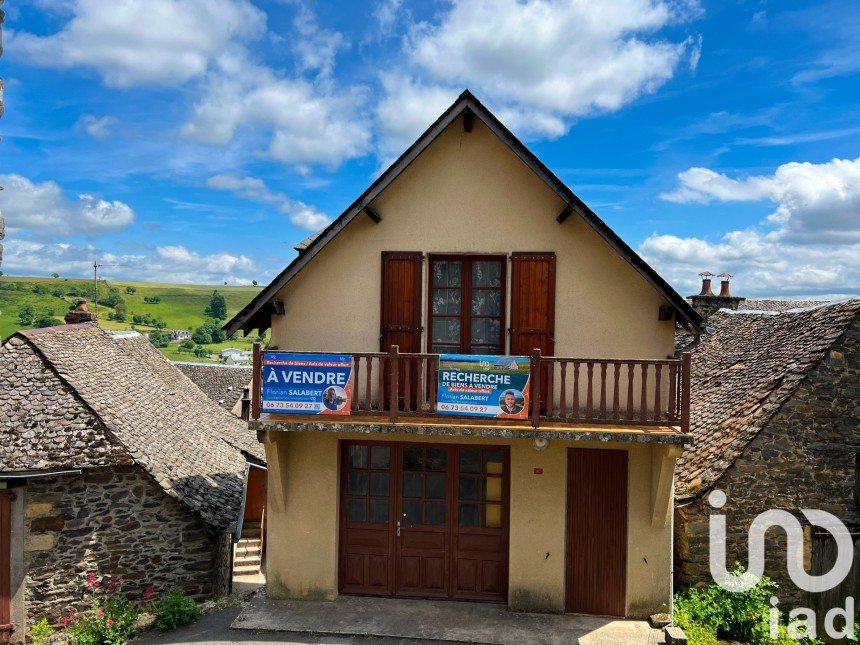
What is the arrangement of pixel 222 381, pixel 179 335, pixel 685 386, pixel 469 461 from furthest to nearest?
pixel 179 335 < pixel 222 381 < pixel 469 461 < pixel 685 386

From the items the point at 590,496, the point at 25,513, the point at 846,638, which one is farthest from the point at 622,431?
the point at 25,513

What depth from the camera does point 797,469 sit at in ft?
38.2

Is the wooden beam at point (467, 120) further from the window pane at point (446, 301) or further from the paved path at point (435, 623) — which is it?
the paved path at point (435, 623)

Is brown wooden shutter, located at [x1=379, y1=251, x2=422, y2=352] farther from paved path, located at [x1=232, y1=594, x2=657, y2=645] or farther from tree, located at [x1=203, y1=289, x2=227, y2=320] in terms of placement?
→ tree, located at [x1=203, y1=289, x2=227, y2=320]

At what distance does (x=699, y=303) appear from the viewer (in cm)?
2452

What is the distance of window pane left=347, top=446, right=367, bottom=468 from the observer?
10.9m

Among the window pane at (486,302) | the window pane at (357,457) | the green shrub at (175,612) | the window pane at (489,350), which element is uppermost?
the window pane at (486,302)

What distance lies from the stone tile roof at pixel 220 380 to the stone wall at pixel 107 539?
18284 mm

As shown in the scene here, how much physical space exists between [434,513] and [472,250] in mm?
4643

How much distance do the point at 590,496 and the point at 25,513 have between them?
9.84 metres

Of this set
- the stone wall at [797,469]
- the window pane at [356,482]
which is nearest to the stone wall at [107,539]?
the window pane at [356,482]

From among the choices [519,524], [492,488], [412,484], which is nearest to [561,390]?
[492,488]

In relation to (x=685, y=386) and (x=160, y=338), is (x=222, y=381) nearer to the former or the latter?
(x=685, y=386)

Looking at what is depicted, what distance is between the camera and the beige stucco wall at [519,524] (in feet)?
33.2
